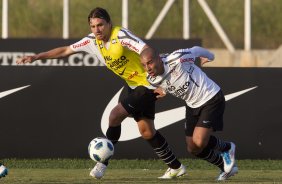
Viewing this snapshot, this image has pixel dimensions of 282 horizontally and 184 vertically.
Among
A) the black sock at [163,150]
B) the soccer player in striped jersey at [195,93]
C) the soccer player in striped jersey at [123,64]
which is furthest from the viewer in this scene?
the black sock at [163,150]

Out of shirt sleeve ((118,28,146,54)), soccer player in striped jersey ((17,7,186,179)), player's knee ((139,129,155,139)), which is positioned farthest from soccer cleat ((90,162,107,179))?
shirt sleeve ((118,28,146,54))

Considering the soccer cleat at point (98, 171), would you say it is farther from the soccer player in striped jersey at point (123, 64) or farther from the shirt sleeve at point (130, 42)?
the shirt sleeve at point (130, 42)

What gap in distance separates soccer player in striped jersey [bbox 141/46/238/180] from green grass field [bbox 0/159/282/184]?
13.4 inches

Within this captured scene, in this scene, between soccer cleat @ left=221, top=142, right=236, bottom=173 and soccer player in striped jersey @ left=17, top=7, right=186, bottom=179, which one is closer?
soccer player in striped jersey @ left=17, top=7, right=186, bottom=179

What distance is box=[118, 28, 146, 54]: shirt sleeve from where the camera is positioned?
11.9 meters

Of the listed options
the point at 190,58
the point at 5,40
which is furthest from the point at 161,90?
the point at 5,40

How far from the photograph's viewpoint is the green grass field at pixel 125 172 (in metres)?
12.3

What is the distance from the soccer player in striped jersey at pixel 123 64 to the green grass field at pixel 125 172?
37 centimetres

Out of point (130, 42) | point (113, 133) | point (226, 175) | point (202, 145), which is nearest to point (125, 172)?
point (113, 133)

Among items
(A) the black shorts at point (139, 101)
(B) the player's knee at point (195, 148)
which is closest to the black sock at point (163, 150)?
(A) the black shorts at point (139, 101)

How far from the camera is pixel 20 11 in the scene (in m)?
29.9

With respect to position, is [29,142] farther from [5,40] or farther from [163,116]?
[5,40]

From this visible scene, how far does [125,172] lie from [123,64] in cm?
202

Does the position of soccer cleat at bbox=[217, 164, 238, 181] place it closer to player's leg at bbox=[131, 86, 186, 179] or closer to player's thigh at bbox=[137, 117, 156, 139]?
player's leg at bbox=[131, 86, 186, 179]
